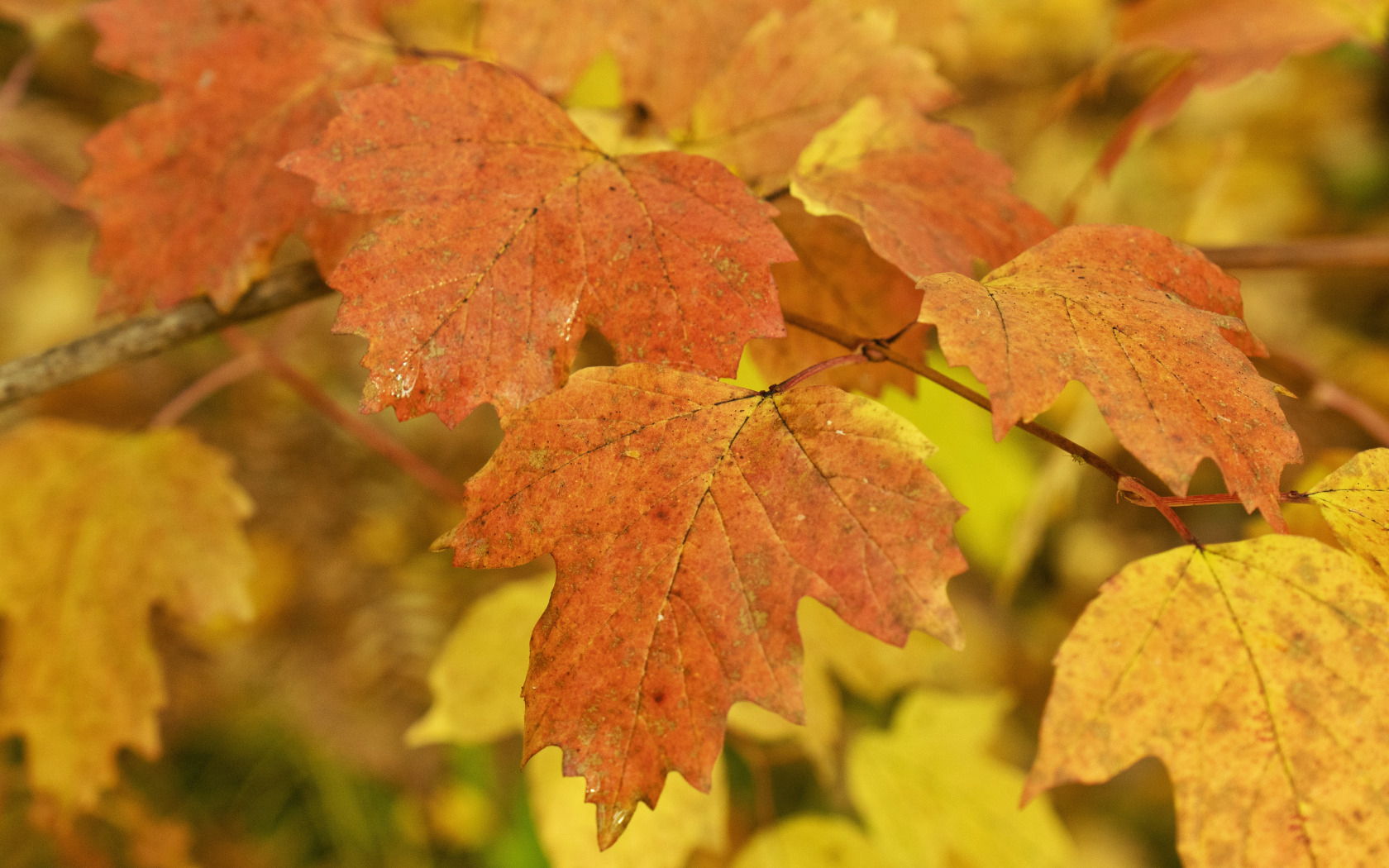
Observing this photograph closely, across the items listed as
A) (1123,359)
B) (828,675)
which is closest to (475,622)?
(828,675)

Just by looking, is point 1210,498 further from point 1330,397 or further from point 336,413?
point 336,413

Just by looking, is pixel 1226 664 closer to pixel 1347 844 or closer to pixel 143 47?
pixel 1347 844

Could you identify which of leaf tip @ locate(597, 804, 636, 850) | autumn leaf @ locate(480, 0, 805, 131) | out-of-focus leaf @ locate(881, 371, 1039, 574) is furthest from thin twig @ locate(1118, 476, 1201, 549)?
out-of-focus leaf @ locate(881, 371, 1039, 574)

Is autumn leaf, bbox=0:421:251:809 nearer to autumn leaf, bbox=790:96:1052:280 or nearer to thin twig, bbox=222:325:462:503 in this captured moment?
thin twig, bbox=222:325:462:503

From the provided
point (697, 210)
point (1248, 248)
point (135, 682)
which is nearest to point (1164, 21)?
point (1248, 248)

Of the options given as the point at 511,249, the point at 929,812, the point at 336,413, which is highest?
the point at 511,249
